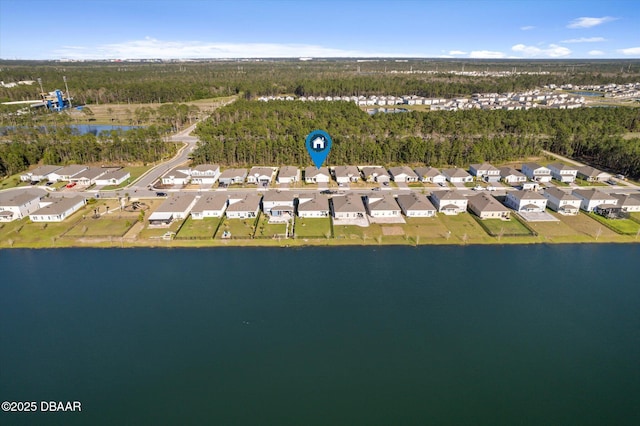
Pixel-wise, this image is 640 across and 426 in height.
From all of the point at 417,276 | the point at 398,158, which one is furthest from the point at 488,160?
the point at 417,276

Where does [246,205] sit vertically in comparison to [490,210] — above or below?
below

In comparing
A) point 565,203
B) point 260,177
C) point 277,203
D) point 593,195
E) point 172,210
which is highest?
point 593,195

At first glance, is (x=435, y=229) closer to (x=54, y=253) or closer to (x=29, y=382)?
(x=29, y=382)

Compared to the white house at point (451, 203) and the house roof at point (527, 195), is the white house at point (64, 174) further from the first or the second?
the house roof at point (527, 195)

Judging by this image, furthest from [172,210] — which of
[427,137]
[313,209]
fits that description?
[427,137]

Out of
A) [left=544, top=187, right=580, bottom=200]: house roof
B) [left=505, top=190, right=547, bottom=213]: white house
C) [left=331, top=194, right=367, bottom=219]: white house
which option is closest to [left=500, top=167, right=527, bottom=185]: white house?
[left=544, top=187, right=580, bottom=200]: house roof

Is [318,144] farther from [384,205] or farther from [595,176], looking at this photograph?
[595,176]

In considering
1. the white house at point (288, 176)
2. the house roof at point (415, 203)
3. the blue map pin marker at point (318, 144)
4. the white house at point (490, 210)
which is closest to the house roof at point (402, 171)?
the house roof at point (415, 203)
